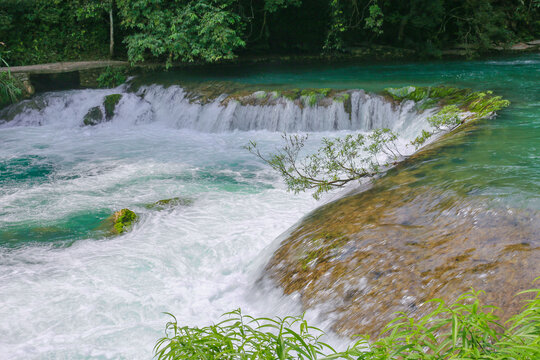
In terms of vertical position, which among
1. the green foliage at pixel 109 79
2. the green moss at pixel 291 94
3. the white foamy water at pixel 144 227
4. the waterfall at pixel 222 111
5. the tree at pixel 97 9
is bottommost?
the white foamy water at pixel 144 227

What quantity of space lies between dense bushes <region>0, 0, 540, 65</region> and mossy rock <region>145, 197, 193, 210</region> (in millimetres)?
7401

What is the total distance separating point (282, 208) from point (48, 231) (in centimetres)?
326

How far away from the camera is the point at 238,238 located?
578 centimetres

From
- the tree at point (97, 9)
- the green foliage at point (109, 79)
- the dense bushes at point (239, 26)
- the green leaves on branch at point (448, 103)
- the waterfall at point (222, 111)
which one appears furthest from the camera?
the tree at point (97, 9)

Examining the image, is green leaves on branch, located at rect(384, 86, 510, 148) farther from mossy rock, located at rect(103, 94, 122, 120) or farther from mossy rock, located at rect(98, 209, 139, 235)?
mossy rock, located at rect(103, 94, 122, 120)

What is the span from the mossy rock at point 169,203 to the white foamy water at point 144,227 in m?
0.13

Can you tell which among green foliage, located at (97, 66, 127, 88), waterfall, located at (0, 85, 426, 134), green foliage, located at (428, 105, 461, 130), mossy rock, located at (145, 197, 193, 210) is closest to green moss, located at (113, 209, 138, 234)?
mossy rock, located at (145, 197, 193, 210)

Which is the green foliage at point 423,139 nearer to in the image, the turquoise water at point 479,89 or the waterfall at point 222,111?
the turquoise water at point 479,89

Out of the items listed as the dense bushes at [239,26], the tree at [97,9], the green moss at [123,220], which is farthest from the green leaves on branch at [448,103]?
the tree at [97,9]

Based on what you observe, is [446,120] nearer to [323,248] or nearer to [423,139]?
[423,139]

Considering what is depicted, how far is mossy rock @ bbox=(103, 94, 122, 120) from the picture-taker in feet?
44.0

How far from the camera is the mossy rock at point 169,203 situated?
6.82m

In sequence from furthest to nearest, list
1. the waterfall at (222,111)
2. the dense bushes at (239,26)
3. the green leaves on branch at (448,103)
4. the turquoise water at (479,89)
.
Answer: the dense bushes at (239,26) < the waterfall at (222,111) < the green leaves on branch at (448,103) < the turquoise water at (479,89)

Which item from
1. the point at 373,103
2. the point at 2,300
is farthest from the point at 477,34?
the point at 2,300
